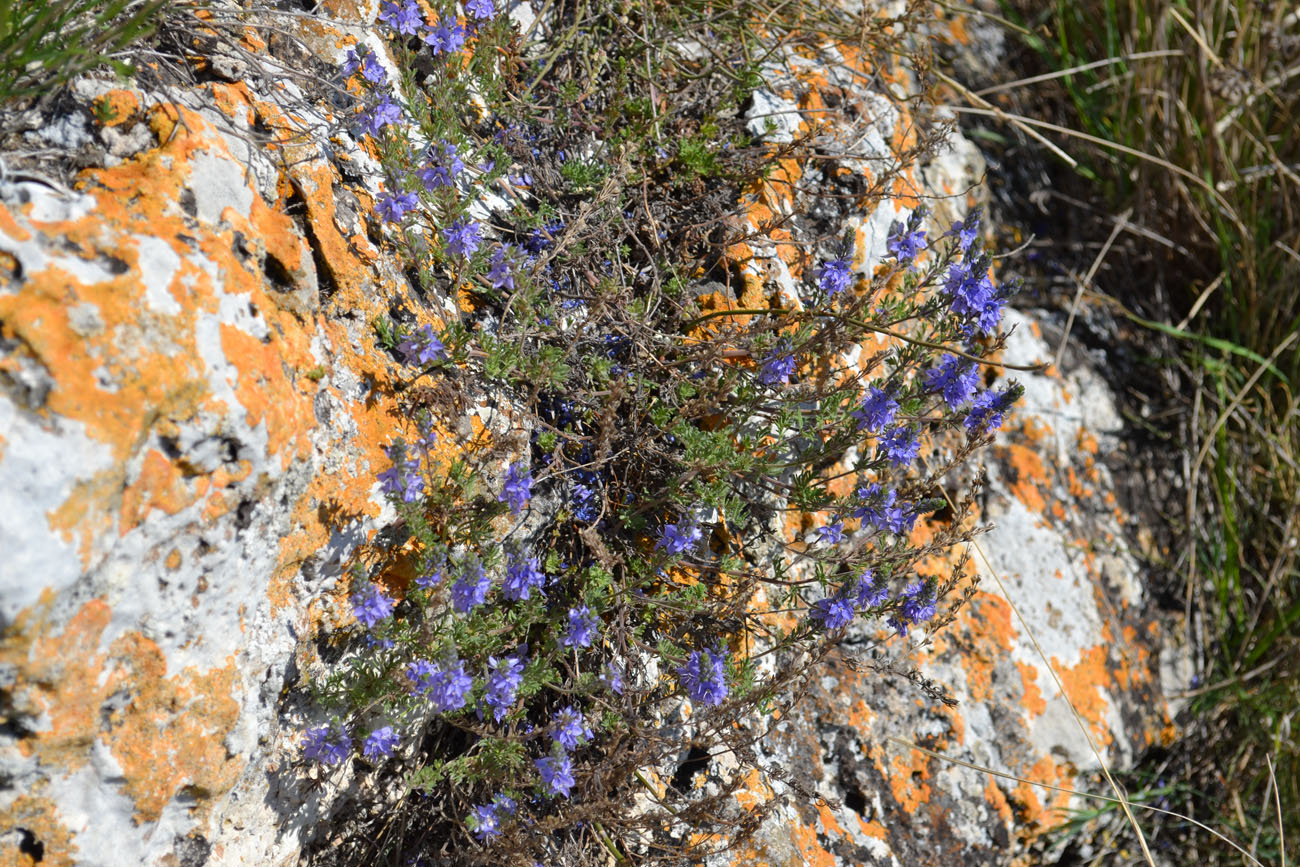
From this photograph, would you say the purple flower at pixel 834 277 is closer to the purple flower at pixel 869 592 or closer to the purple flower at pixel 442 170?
the purple flower at pixel 869 592

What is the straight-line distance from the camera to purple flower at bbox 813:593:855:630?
98.0 inches

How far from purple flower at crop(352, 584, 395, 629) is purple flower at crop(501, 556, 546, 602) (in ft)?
1.06

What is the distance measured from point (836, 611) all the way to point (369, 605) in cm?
127

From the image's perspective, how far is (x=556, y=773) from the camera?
7.38ft

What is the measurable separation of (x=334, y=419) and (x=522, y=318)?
2.13ft

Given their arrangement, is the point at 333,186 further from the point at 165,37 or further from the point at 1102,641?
the point at 1102,641

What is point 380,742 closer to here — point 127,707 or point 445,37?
point 127,707

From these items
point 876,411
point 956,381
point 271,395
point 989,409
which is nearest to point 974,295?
point 956,381

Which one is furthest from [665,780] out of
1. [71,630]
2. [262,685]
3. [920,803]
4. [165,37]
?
[165,37]

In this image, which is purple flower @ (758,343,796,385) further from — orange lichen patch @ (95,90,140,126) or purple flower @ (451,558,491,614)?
orange lichen patch @ (95,90,140,126)

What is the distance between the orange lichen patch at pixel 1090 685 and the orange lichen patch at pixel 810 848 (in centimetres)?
126

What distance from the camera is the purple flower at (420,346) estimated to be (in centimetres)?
232

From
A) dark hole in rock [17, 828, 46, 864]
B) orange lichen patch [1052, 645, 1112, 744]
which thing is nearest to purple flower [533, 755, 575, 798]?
dark hole in rock [17, 828, 46, 864]

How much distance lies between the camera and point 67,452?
1.61m
